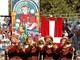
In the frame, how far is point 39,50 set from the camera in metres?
12.6

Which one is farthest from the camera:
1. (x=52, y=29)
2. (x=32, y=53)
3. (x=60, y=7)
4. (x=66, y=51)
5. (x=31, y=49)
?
(x=60, y=7)

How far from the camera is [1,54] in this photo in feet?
57.3

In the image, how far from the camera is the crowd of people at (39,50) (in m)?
12.4

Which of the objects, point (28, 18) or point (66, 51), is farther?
point (28, 18)

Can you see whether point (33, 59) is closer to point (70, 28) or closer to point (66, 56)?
point (66, 56)

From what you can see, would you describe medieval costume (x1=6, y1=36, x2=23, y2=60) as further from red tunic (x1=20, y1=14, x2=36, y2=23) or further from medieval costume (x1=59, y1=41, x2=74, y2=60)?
red tunic (x1=20, y1=14, x2=36, y2=23)

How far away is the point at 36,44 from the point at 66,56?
77 centimetres

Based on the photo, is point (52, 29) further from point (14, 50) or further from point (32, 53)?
point (14, 50)

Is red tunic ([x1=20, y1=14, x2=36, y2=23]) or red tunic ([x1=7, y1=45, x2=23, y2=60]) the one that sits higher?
red tunic ([x1=20, y1=14, x2=36, y2=23])

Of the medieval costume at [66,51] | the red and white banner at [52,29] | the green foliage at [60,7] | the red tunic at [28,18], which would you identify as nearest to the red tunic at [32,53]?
the medieval costume at [66,51]

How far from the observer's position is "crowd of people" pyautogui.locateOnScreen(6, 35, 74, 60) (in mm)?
12375

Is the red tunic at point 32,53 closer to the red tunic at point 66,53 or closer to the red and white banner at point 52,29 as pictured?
the red tunic at point 66,53

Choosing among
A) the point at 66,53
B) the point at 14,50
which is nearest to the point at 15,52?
the point at 14,50

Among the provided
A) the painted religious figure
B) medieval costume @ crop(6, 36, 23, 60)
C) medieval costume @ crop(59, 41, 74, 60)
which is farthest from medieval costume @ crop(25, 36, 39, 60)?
the painted religious figure
